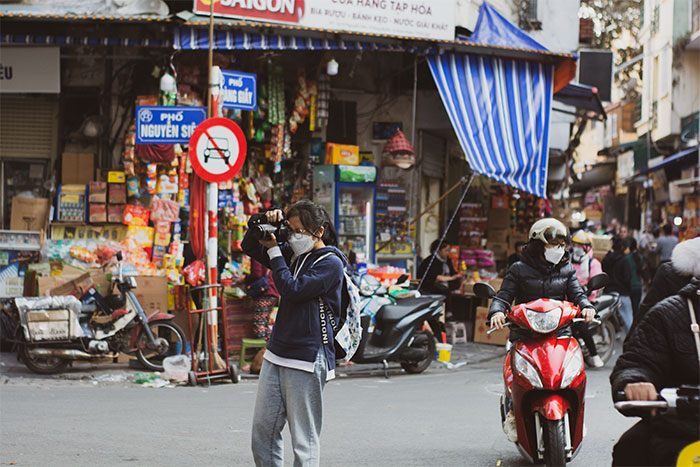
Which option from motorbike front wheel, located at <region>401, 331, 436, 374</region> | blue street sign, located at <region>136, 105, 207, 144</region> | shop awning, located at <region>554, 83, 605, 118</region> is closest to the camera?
blue street sign, located at <region>136, 105, 207, 144</region>

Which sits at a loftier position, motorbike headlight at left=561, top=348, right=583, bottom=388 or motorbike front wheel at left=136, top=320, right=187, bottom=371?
motorbike headlight at left=561, top=348, right=583, bottom=388

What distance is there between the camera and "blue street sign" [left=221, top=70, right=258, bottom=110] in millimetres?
10609

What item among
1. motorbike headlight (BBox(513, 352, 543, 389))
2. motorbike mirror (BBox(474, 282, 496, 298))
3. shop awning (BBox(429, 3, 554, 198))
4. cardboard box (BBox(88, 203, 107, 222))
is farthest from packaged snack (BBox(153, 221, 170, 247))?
motorbike headlight (BBox(513, 352, 543, 389))

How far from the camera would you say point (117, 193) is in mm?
12938

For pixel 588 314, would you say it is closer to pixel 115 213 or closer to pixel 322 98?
pixel 115 213

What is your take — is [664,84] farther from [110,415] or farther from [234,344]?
[110,415]

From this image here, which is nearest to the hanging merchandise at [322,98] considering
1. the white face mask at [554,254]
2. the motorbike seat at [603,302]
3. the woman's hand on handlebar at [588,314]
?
the motorbike seat at [603,302]

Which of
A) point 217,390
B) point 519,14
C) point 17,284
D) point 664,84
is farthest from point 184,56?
point 664,84

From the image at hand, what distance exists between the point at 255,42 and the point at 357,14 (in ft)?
5.18

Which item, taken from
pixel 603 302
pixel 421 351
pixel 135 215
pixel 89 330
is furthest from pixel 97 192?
pixel 603 302

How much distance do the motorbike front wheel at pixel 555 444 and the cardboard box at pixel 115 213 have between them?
871 centimetres

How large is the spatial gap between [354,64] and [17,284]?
6.15m

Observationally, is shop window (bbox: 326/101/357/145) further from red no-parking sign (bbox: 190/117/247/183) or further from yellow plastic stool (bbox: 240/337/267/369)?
red no-parking sign (bbox: 190/117/247/183)

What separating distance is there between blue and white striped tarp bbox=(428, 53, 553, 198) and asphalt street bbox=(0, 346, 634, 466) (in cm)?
387
